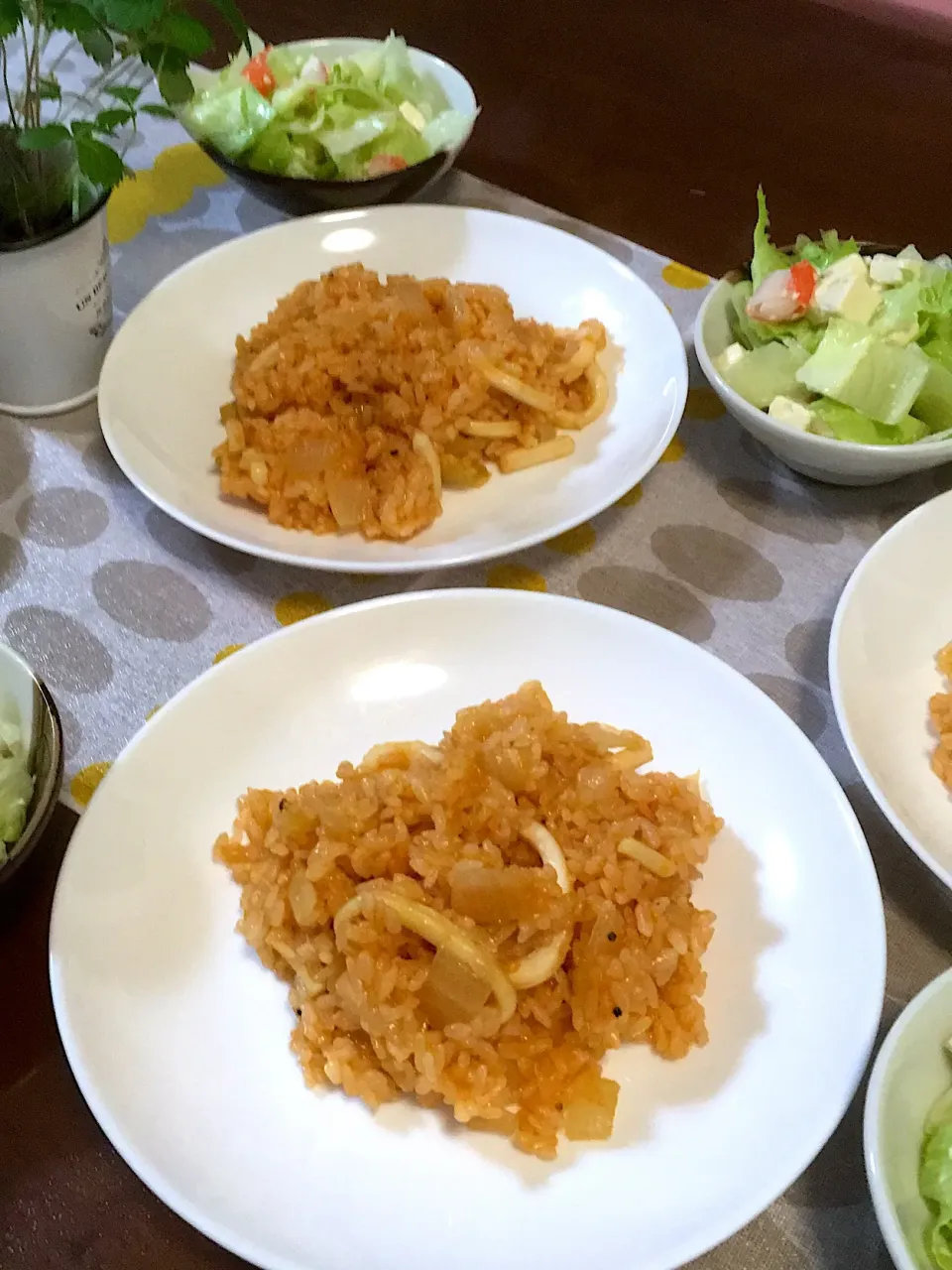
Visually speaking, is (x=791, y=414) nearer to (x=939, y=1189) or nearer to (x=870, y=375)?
(x=870, y=375)

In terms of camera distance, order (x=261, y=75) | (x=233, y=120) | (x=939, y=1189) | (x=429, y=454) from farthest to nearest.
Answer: (x=261, y=75) < (x=233, y=120) < (x=429, y=454) < (x=939, y=1189)

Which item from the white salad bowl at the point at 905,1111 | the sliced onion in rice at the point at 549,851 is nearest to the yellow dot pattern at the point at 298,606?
the sliced onion in rice at the point at 549,851

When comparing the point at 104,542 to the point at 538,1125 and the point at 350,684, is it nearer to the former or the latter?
the point at 350,684

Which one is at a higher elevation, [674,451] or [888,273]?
[888,273]

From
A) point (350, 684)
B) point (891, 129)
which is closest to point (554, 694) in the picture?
point (350, 684)

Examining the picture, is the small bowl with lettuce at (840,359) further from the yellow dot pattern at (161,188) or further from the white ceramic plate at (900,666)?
the yellow dot pattern at (161,188)

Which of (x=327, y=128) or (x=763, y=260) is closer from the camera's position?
(x=763, y=260)

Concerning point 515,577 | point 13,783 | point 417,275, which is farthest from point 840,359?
point 13,783
